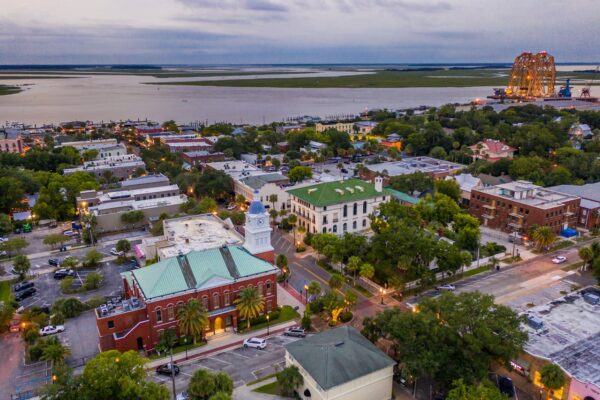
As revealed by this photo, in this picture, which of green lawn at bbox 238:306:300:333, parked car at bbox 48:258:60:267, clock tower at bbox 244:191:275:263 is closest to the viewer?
green lawn at bbox 238:306:300:333

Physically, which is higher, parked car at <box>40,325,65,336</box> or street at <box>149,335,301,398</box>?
parked car at <box>40,325,65,336</box>

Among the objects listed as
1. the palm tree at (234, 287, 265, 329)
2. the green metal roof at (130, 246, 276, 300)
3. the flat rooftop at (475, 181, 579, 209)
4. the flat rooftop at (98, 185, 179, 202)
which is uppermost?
the flat rooftop at (475, 181, 579, 209)

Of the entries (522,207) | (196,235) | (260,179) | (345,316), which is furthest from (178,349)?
(522,207)

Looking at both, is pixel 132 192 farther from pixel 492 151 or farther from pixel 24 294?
pixel 492 151

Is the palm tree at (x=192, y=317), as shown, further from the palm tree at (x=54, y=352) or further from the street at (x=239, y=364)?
the palm tree at (x=54, y=352)

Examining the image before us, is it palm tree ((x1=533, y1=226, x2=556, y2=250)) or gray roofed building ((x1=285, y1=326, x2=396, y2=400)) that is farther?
palm tree ((x1=533, y1=226, x2=556, y2=250))

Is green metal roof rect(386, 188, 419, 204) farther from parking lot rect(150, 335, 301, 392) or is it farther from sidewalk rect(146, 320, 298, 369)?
parking lot rect(150, 335, 301, 392)

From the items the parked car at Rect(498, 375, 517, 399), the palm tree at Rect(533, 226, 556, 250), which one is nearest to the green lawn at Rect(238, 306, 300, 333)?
the parked car at Rect(498, 375, 517, 399)
